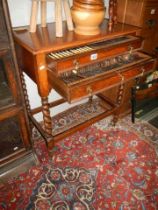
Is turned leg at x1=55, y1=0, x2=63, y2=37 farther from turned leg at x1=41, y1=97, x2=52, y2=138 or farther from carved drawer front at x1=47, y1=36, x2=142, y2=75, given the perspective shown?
turned leg at x1=41, y1=97, x2=52, y2=138

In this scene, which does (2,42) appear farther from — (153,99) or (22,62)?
(153,99)

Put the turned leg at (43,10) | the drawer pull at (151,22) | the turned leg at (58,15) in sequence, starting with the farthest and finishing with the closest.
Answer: the drawer pull at (151,22) < the turned leg at (43,10) < the turned leg at (58,15)

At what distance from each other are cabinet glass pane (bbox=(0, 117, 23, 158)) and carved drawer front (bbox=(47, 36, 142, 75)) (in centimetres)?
59

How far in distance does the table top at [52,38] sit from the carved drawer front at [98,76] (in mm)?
194

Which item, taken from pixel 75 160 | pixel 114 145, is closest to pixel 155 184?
pixel 114 145

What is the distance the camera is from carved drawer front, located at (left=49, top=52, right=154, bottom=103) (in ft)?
4.33

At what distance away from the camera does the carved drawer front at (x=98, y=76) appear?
1.32 meters

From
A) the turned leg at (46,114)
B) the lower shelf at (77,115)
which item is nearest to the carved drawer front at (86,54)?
the turned leg at (46,114)

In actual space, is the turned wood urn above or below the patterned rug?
above

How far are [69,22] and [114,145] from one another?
1335 millimetres

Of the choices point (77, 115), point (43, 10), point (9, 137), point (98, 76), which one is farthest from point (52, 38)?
point (77, 115)

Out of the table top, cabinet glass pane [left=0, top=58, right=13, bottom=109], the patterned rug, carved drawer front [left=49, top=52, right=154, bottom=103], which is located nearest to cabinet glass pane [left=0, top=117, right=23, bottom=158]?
cabinet glass pane [left=0, top=58, right=13, bottom=109]

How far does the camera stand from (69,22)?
1616mm

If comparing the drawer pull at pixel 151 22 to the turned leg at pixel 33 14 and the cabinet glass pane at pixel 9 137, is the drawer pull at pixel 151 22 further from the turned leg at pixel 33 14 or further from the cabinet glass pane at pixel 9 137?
the cabinet glass pane at pixel 9 137
